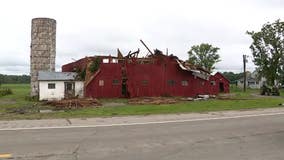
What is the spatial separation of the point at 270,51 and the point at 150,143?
58.6 meters

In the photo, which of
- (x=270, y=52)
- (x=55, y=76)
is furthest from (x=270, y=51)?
(x=55, y=76)

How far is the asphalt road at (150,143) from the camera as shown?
291 inches

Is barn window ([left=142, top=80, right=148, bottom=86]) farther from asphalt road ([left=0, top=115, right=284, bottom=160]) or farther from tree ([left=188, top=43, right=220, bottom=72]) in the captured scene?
tree ([left=188, top=43, right=220, bottom=72])

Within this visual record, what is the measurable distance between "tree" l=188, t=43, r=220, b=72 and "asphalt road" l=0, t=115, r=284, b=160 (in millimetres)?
75219

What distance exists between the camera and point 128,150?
7953 millimetres

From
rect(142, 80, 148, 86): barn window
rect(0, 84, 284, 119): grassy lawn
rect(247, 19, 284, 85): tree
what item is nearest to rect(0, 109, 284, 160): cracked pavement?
rect(0, 84, 284, 119): grassy lawn

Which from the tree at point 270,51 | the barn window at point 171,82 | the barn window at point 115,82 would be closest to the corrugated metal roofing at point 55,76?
the barn window at point 115,82

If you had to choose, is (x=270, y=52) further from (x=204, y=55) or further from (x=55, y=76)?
(x=55, y=76)

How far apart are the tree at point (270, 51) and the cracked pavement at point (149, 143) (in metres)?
52.7

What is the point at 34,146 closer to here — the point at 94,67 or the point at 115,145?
the point at 115,145

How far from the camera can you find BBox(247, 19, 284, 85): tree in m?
60.6

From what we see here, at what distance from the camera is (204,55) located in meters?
87.0

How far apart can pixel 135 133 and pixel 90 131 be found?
1577mm

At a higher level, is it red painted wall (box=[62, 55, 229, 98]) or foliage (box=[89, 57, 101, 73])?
foliage (box=[89, 57, 101, 73])
